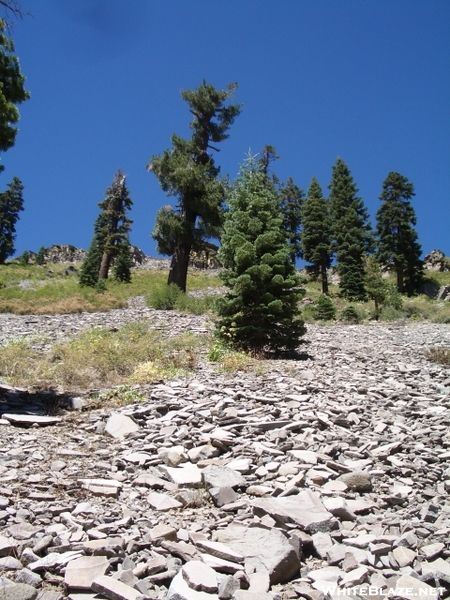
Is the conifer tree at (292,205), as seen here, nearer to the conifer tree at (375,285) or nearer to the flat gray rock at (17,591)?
the conifer tree at (375,285)

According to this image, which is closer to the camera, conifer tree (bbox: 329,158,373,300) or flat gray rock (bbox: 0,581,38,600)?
flat gray rock (bbox: 0,581,38,600)

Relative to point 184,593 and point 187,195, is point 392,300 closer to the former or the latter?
point 187,195

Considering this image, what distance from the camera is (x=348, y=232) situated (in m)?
46.9

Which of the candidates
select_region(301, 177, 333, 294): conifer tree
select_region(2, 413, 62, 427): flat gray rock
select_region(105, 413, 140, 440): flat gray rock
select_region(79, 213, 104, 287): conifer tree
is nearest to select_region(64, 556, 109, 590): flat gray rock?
select_region(105, 413, 140, 440): flat gray rock

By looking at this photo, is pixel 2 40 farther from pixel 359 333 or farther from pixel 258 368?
pixel 359 333

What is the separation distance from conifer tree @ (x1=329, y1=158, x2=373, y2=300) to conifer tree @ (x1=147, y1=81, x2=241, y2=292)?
22.6 meters

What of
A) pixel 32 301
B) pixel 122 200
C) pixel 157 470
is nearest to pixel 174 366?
pixel 157 470

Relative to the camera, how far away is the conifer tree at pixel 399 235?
157 ft

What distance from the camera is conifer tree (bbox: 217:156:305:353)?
11648 millimetres

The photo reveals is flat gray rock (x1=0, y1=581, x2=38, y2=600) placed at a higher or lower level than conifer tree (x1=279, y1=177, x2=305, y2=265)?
lower

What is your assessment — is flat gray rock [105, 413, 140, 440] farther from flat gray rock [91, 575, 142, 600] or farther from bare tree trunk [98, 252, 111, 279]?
bare tree trunk [98, 252, 111, 279]

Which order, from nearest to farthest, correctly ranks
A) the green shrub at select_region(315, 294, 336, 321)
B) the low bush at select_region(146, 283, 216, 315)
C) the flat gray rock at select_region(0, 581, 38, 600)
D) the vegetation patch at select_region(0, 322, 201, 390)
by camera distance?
the flat gray rock at select_region(0, 581, 38, 600) < the vegetation patch at select_region(0, 322, 201, 390) < the low bush at select_region(146, 283, 216, 315) < the green shrub at select_region(315, 294, 336, 321)

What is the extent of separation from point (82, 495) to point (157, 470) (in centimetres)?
95

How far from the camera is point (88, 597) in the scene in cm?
269
